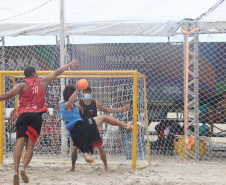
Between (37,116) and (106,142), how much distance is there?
2.73 m

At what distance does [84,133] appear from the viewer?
196 inches

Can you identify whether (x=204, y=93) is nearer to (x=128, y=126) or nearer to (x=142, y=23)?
→ (x=142, y=23)

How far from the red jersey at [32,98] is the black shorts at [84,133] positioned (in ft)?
2.57

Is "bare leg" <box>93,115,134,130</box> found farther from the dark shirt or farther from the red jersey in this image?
the red jersey

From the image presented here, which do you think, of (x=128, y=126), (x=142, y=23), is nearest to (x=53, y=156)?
(x=128, y=126)

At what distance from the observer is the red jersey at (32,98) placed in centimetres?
441

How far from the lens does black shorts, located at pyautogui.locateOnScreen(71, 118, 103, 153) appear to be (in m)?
4.96

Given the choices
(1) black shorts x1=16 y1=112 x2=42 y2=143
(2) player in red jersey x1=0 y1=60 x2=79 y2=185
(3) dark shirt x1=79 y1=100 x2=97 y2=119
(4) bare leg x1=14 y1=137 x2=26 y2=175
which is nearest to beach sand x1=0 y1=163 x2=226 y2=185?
(4) bare leg x1=14 y1=137 x2=26 y2=175

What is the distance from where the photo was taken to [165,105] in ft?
27.0

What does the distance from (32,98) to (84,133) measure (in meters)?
1.08

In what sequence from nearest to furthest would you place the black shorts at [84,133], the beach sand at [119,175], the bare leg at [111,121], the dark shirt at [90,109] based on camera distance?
the beach sand at [119,175] < the black shorts at [84,133] < the bare leg at [111,121] < the dark shirt at [90,109]

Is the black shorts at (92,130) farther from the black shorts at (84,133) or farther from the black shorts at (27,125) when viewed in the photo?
the black shorts at (27,125)

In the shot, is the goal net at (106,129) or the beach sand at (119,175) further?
the goal net at (106,129)

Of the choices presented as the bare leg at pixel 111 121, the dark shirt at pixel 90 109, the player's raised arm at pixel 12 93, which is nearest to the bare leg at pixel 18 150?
the player's raised arm at pixel 12 93
